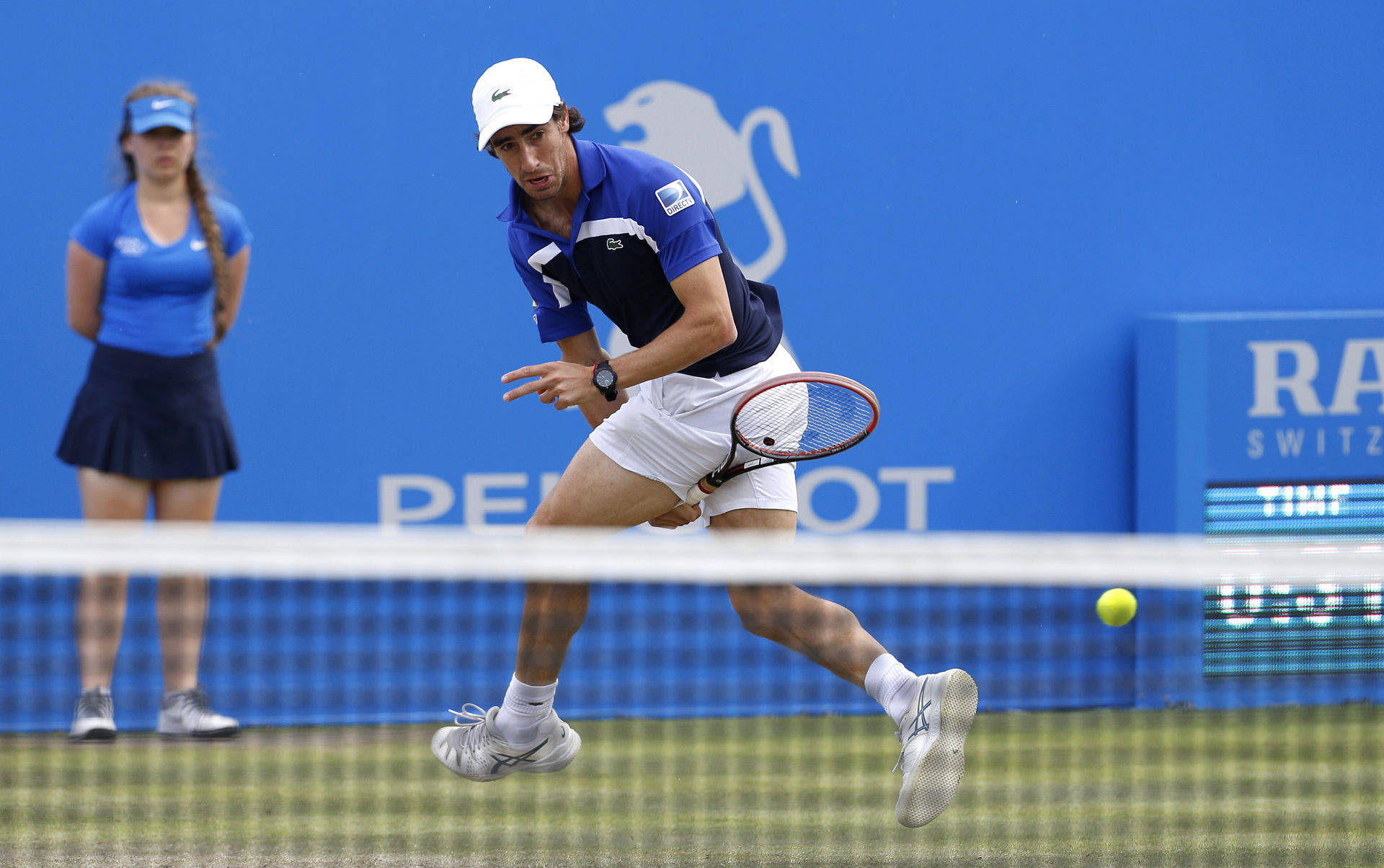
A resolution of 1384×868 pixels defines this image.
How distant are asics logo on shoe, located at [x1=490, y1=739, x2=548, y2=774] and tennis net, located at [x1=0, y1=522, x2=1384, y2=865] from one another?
0.36 ft

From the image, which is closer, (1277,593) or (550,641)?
(550,641)

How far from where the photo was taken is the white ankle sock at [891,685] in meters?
3.13

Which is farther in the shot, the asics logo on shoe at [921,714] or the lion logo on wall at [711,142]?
the lion logo on wall at [711,142]

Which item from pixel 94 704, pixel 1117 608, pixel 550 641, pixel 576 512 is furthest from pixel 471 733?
pixel 1117 608

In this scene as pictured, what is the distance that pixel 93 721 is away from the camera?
411 centimetres

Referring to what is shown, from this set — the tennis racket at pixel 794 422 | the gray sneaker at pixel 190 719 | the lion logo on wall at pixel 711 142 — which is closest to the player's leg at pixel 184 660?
the gray sneaker at pixel 190 719

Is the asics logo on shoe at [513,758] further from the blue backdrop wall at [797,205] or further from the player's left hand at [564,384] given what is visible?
the blue backdrop wall at [797,205]

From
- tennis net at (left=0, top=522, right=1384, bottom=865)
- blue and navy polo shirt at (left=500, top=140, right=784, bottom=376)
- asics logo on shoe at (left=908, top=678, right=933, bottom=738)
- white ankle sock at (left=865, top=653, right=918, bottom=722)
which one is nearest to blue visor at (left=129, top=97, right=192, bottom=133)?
tennis net at (left=0, top=522, right=1384, bottom=865)

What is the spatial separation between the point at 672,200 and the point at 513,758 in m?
1.15

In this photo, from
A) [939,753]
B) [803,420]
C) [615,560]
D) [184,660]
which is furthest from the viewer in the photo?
[184,660]

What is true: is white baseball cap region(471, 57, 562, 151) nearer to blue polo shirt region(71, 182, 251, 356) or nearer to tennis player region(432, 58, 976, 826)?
tennis player region(432, 58, 976, 826)

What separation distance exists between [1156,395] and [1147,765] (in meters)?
1.19

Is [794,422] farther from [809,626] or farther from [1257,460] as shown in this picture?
[1257,460]

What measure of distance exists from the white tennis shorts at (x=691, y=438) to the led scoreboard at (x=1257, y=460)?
1791 mm
